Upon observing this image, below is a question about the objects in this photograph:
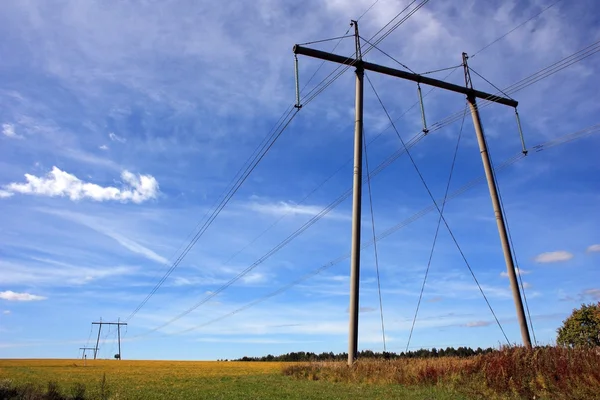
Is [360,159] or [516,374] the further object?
[360,159]

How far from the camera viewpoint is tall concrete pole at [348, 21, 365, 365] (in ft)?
71.0

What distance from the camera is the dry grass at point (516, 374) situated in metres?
12.9

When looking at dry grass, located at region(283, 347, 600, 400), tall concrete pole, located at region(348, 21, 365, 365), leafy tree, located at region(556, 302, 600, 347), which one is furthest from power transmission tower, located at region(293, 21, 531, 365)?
leafy tree, located at region(556, 302, 600, 347)

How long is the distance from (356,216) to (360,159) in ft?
11.2

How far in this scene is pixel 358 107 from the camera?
24.9 metres

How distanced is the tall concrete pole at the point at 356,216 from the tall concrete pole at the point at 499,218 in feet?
22.1

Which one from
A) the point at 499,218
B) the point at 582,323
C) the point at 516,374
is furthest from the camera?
the point at 582,323

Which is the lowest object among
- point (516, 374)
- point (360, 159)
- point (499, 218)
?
point (516, 374)

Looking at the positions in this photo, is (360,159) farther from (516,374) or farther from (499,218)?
(516,374)

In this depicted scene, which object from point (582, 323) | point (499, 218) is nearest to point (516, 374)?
point (499, 218)

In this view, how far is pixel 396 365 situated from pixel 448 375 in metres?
4.28

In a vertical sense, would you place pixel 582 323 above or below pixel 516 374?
above

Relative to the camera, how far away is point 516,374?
48.6 ft

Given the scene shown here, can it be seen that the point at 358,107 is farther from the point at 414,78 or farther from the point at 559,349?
the point at 559,349
